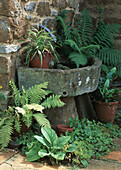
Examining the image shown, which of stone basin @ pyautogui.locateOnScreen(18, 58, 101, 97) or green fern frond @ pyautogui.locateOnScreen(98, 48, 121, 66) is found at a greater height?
green fern frond @ pyautogui.locateOnScreen(98, 48, 121, 66)

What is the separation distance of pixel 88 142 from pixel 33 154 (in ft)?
2.90

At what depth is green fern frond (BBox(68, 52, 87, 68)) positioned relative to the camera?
3394 millimetres

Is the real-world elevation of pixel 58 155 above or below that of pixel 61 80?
below

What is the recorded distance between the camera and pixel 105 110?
3779 millimetres

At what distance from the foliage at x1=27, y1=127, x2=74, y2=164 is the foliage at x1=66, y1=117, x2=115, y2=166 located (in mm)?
161

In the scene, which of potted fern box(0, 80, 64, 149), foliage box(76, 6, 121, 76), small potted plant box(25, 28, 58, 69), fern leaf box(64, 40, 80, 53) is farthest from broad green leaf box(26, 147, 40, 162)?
foliage box(76, 6, 121, 76)

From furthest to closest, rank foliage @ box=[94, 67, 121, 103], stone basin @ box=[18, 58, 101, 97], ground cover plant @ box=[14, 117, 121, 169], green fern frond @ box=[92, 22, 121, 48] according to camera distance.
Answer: green fern frond @ box=[92, 22, 121, 48] → foliage @ box=[94, 67, 121, 103] → stone basin @ box=[18, 58, 101, 97] → ground cover plant @ box=[14, 117, 121, 169]

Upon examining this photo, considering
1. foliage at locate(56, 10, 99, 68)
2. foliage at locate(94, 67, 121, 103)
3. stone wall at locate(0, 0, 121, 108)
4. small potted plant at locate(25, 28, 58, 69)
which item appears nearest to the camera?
stone wall at locate(0, 0, 121, 108)

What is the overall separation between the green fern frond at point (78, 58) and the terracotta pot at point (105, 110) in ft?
2.66

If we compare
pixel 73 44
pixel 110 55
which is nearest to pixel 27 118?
pixel 73 44

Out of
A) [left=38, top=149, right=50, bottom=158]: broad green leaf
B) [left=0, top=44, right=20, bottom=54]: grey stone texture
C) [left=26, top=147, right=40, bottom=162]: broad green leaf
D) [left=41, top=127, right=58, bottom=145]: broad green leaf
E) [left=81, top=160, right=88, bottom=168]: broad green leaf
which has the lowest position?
[left=81, top=160, right=88, bottom=168]: broad green leaf

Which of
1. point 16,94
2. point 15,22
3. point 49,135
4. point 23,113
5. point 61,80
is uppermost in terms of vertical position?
point 15,22

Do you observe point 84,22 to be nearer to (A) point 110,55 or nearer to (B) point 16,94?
(A) point 110,55

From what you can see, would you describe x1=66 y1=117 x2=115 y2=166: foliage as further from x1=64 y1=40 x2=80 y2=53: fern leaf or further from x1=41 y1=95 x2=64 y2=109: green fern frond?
x1=64 y1=40 x2=80 y2=53: fern leaf
